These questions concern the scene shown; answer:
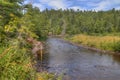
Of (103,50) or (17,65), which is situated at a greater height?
(17,65)

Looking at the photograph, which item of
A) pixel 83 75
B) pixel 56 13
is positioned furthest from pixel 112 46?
pixel 56 13

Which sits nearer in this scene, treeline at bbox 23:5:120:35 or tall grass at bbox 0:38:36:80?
tall grass at bbox 0:38:36:80

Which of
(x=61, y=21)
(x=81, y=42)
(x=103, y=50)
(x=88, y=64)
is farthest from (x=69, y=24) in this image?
(x=88, y=64)

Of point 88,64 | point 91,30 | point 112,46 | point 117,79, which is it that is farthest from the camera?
point 91,30

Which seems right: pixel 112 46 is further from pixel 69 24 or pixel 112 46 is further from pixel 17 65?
pixel 69 24

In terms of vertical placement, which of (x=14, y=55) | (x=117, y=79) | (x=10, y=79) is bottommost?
(x=117, y=79)

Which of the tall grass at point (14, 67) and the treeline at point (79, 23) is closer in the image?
the tall grass at point (14, 67)

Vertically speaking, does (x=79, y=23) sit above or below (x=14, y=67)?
above

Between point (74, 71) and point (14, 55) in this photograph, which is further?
point (74, 71)

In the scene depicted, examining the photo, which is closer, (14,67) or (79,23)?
(14,67)

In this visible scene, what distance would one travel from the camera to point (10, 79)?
21.7 feet

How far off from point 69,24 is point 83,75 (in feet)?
225

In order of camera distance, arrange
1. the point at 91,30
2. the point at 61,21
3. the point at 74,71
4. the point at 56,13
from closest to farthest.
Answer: the point at 74,71 → the point at 91,30 → the point at 61,21 → the point at 56,13

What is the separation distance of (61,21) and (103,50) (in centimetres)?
5978
